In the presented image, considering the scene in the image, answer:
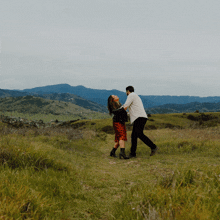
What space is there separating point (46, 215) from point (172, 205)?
74.2 inches

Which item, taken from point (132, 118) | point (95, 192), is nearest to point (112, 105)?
point (132, 118)

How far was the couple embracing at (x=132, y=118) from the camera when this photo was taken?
7.80 meters

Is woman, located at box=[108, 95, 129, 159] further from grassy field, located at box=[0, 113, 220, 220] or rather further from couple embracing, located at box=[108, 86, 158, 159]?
grassy field, located at box=[0, 113, 220, 220]

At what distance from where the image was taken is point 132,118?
7914 mm

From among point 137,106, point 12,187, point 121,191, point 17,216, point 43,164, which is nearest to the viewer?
point 17,216

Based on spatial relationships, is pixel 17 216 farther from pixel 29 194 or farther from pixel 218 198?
pixel 218 198

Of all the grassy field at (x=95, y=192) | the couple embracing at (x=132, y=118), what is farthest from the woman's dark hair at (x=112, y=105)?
the grassy field at (x=95, y=192)

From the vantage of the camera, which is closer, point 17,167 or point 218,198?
point 218,198

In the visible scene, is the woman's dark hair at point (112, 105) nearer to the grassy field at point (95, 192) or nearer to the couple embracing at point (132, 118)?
the couple embracing at point (132, 118)

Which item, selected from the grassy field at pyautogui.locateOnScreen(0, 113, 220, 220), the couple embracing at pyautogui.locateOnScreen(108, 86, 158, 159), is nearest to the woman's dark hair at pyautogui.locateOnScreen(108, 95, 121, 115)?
the couple embracing at pyautogui.locateOnScreen(108, 86, 158, 159)

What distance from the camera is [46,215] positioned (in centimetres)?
266

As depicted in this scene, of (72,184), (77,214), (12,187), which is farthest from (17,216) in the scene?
(72,184)

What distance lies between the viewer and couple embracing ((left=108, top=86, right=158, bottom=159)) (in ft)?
25.6

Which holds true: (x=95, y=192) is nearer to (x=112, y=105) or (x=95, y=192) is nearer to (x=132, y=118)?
(x=132, y=118)
